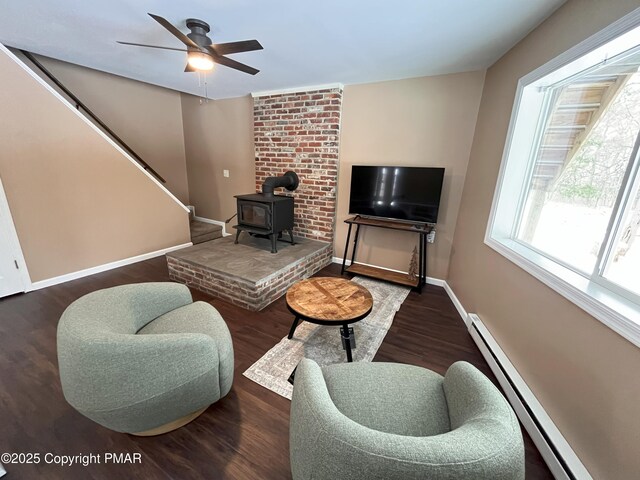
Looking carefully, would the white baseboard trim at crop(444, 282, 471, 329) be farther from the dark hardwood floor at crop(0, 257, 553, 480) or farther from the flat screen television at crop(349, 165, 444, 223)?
the flat screen television at crop(349, 165, 444, 223)

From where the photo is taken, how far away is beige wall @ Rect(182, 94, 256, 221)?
4320 millimetres

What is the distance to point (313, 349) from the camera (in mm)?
2100

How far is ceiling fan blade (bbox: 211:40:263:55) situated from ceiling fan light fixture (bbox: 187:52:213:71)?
0.13 meters

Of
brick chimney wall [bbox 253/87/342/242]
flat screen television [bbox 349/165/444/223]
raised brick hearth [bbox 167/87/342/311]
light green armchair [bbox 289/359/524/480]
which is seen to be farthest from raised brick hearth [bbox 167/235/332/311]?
light green armchair [bbox 289/359/524/480]

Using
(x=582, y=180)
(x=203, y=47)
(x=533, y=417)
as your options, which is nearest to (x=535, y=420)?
(x=533, y=417)

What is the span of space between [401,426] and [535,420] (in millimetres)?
1028

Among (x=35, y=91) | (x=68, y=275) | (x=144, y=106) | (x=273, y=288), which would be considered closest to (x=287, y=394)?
(x=273, y=288)

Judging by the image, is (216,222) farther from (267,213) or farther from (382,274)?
(382,274)

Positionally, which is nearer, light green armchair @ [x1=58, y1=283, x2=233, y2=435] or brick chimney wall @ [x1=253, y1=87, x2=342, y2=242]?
light green armchair @ [x1=58, y1=283, x2=233, y2=435]

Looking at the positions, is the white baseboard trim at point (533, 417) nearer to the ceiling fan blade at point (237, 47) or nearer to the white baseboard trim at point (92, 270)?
the ceiling fan blade at point (237, 47)

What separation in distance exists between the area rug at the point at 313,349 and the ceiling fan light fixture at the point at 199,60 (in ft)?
7.88

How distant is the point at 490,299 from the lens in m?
2.18

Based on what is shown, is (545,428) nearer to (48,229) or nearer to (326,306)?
(326,306)

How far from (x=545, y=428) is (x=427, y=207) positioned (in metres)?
2.17
